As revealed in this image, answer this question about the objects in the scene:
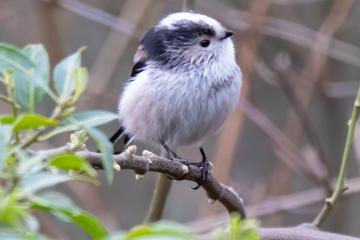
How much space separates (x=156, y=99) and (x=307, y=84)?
1.68m

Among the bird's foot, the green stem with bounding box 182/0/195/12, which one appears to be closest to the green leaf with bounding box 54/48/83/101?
the bird's foot

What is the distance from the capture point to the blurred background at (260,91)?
3727 millimetres

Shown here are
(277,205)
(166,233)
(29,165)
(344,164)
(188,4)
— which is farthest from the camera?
(277,205)

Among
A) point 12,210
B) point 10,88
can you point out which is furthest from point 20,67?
point 12,210

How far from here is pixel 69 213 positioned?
72 centimetres

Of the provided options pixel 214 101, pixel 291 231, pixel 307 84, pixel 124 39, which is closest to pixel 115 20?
pixel 124 39

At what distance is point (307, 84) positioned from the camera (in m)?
4.09

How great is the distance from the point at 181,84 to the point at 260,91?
2505 millimetres

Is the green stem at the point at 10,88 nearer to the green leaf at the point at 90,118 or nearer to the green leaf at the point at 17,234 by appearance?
the green leaf at the point at 90,118

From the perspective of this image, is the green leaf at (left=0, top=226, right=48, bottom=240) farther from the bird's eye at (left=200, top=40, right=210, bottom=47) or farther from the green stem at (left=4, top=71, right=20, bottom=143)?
the bird's eye at (left=200, top=40, right=210, bottom=47)

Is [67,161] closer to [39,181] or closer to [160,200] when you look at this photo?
[39,181]

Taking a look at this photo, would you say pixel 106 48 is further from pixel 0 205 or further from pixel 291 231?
pixel 0 205

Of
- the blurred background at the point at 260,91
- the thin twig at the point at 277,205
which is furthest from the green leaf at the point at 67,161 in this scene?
the thin twig at the point at 277,205

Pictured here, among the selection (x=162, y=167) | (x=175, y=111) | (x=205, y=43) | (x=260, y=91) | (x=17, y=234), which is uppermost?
(x=260, y=91)
